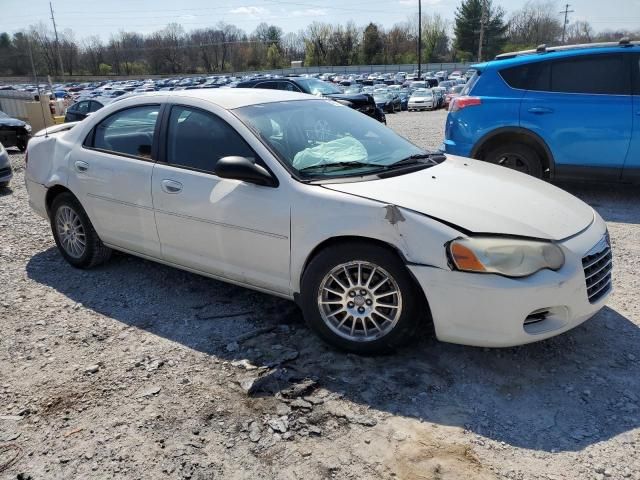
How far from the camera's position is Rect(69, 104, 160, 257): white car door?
4109 mm

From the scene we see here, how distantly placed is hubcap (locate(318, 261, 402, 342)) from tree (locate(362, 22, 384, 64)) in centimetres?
10001

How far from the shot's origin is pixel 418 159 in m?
3.96

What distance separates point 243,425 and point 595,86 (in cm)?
600

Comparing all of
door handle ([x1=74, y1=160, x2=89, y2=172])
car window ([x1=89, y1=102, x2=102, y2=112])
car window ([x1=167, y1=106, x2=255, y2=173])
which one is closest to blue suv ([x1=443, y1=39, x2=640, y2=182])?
car window ([x1=167, y1=106, x2=255, y2=173])

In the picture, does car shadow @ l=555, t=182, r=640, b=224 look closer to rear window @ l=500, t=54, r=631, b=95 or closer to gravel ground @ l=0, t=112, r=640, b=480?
rear window @ l=500, t=54, r=631, b=95

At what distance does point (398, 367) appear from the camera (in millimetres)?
3195

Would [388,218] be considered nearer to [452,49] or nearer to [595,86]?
[595,86]

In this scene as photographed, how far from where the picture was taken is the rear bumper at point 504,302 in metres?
2.84

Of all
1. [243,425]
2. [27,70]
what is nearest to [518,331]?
[243,425]

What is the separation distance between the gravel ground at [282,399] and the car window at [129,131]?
4.09ft

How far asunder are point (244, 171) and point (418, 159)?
1.37 meters

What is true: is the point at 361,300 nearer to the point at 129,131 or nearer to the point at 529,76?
the point at 129,131

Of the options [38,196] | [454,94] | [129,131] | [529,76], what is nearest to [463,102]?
[529,76]

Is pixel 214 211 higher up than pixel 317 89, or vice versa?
pixel 317 89
